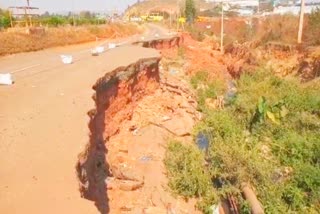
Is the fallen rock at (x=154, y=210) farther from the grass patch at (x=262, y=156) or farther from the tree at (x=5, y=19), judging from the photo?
the tree at (x=5, y=19)

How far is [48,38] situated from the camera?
1118 inches

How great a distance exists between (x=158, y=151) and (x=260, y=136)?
380 centimetres

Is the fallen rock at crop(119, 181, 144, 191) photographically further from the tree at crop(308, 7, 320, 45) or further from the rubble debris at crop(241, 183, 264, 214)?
the tree at crop(308, 7, 320, 45)

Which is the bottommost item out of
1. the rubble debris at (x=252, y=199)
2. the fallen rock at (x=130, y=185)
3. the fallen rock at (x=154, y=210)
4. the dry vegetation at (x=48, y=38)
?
the fallen rock at (x=154, y=210)

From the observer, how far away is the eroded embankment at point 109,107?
29.4 ft

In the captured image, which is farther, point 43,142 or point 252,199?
point 252,199

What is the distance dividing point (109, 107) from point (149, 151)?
2045mm

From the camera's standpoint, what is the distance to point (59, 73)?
44.7 ft

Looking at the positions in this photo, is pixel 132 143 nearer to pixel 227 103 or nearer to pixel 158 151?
pixel 158 151

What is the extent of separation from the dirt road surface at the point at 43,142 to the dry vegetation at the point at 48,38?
11361 mm

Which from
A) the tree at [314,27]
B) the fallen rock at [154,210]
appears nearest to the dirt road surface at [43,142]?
the fallen rock at [154,210]

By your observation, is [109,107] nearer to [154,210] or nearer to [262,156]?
[154,210]

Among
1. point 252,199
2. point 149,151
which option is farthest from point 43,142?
point 149,151

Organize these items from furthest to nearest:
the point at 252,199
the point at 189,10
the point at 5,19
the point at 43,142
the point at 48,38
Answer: the point at 189,10
the point at 5,19
the point at 48,38
the point at 252,199
the point at 43,142
